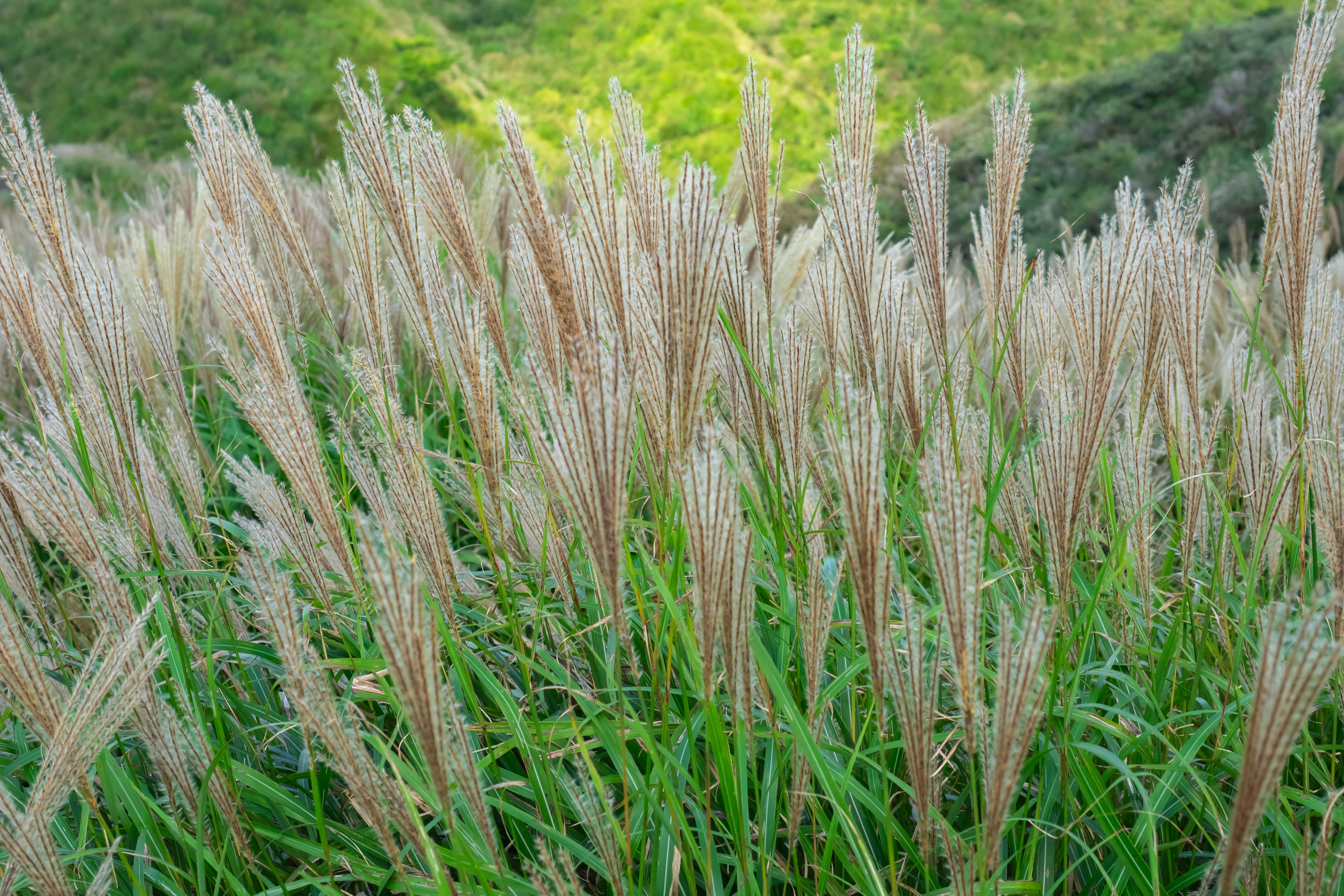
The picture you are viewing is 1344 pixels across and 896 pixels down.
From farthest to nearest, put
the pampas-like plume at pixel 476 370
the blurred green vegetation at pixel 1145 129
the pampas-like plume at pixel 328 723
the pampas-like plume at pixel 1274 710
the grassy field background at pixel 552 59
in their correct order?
the grassy field background at pixel 552 59 → the blurred green vegetation at pixel 1145 129 → the pampas-like plume at pixel 476 370 → the pampas-like plume at pixel 328 723 → the pampas-like plume at pixel 1274 710

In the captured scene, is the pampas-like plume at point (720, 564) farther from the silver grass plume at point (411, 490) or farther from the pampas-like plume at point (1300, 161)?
the pampas-like plume at point (1300, 161)

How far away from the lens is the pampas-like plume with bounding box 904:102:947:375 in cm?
124

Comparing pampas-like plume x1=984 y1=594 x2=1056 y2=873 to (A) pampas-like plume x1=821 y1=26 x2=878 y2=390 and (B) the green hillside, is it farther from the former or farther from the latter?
(B) the green hillside

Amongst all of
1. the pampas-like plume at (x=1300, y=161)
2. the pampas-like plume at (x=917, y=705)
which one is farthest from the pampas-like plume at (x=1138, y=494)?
the pampas-like plume at (x=917, y=705)

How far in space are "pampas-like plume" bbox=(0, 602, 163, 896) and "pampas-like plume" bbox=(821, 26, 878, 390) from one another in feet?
3.22

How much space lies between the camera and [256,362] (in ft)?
3.49

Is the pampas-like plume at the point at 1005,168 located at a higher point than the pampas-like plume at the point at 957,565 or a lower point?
higher

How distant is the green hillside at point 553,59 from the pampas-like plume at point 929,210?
492 inches

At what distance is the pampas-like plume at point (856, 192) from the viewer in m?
1.22

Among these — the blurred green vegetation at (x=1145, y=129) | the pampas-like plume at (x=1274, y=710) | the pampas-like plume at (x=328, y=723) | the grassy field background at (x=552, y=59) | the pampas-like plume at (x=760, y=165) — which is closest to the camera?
the pampas-like plume at (x=1274, y=710)

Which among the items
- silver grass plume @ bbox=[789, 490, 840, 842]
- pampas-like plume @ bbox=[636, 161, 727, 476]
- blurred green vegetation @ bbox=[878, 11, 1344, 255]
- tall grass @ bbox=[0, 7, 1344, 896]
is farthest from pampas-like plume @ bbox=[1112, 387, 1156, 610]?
blurred green vegetation @ bbox=[878, 11, 1344, 255]

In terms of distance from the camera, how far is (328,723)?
833 millimetres

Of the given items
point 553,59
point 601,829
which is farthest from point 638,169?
point 553,59

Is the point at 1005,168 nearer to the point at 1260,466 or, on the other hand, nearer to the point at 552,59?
the point at 1260,466
